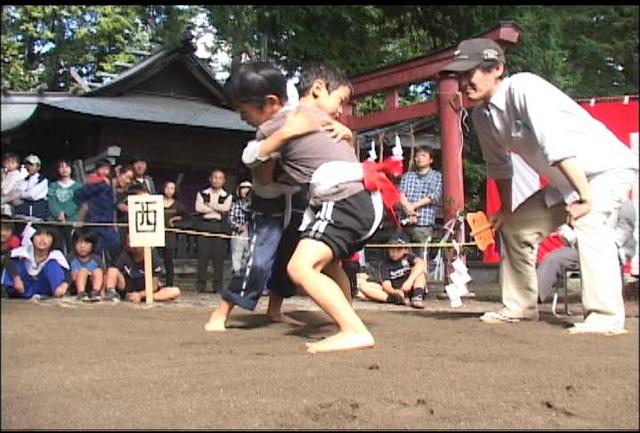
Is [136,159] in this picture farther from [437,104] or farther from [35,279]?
[437,104]

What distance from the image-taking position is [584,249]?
1.45 meters

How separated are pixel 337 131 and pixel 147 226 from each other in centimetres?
46

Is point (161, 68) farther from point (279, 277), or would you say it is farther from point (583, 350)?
point (583, 350)

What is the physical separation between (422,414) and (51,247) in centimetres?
57

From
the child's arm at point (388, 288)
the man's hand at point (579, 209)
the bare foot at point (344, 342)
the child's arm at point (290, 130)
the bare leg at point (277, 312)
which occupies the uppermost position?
the child's arm at point (290, 130)

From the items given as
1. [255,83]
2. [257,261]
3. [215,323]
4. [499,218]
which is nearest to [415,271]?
[499,218]

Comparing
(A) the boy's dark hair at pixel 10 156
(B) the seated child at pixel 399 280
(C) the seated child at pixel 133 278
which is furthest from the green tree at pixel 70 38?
(B) the seated child at pixel 399 280

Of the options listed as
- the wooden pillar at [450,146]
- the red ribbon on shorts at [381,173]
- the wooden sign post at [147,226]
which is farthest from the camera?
the red ribbon on shorts at [381,173]

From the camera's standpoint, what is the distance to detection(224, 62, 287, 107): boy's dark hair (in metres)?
1.28

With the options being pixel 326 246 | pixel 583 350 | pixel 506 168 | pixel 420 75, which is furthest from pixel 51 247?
pixel 506 168

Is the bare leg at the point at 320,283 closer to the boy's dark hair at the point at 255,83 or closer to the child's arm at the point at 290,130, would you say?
the child's arm at the point at 290,130

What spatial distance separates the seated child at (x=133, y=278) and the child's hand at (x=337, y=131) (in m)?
0.45

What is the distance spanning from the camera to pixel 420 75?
4.52 ft

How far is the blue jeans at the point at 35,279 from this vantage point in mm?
993
